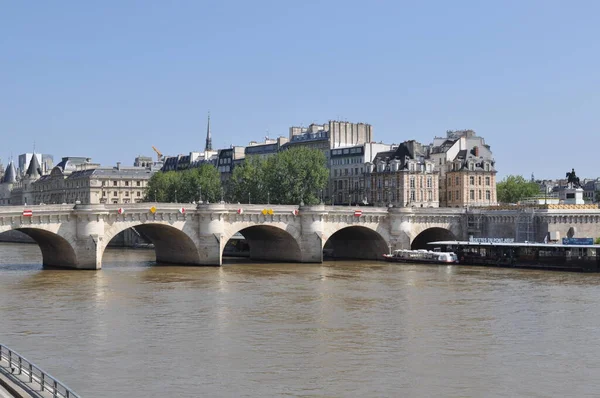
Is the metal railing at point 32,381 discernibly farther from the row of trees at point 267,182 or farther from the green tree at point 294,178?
the green tree at point 294,178

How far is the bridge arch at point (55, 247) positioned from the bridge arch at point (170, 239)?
2.52 m

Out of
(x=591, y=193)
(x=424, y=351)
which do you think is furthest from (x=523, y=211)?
(x=591, y=193)

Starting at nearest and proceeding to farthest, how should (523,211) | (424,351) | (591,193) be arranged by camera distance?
1. (424,351)
2. (523,211)
3. (591,193)

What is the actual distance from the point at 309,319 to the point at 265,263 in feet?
126

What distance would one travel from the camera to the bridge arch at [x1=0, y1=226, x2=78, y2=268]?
208 ft

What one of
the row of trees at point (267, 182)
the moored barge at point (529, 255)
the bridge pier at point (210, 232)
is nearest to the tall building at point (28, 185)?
the row of trees at point (267, 182)

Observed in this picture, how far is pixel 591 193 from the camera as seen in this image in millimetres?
158000

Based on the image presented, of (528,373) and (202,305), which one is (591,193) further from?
(528,373)

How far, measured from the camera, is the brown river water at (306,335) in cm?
2723

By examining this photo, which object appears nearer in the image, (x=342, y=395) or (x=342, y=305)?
(x=342, y=395)

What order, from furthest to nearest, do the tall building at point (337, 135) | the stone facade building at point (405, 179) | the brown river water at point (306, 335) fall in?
the tall building at point (337, 135), the stone facade building at point (405, 179), the brown river water at point (306, 335)

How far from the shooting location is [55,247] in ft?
221

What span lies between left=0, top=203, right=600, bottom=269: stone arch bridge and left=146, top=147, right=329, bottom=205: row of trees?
1027 centimetres

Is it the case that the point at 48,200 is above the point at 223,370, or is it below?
above
